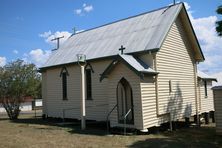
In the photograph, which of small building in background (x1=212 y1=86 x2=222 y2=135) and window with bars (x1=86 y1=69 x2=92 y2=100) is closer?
small building in background (x1=212 y1=86 x2=222 y2=135)

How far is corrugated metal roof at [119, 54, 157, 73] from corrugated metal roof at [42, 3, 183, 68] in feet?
2.90

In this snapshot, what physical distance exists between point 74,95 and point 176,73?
7.65 meters

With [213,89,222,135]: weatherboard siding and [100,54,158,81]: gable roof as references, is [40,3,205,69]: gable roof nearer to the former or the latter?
[100,54,158,81]: gable roof

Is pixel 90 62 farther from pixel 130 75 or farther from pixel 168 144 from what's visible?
pixel 168 144

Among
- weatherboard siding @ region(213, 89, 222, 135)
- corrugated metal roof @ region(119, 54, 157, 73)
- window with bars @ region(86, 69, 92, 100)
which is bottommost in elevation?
weatherboard siding @ region(213, 89, 222, 135)

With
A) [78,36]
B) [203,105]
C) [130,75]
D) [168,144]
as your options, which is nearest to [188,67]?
[203,105]

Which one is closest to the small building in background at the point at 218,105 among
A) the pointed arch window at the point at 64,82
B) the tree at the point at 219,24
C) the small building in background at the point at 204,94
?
the tree at the point at 219,24

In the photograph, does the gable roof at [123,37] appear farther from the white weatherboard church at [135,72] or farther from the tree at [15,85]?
the tree at [15,85]

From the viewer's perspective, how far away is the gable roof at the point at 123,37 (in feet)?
59.8

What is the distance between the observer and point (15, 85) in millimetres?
29359

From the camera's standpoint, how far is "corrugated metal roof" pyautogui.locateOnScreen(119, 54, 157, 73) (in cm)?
1597

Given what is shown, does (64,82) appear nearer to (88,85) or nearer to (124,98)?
(88,85)

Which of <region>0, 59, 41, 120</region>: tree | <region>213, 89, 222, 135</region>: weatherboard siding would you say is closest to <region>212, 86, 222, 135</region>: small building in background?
<region>213, 89, 222, 135</region>: weatherboard siding

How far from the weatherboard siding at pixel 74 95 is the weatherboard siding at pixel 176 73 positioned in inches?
152
